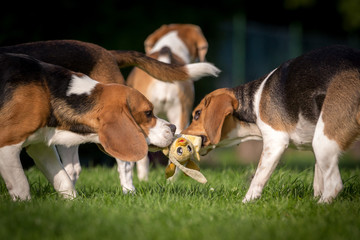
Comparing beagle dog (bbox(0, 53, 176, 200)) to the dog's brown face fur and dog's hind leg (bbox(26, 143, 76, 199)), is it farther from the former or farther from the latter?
the dog's brown face fur

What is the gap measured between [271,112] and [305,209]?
1.03m

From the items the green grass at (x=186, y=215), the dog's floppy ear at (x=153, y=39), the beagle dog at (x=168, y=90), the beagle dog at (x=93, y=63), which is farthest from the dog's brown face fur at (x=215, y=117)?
the dog's floppy ear at (x=153, y=39)

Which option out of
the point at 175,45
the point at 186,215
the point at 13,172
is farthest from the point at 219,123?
the point at 175,45

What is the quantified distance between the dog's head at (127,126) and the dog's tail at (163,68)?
3.42 ft

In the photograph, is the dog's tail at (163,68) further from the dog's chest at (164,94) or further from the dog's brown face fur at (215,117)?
the dog's chest at (164,94)

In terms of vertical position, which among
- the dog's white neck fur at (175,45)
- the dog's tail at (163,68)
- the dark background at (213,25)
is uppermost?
the dog's tail at (163,68)

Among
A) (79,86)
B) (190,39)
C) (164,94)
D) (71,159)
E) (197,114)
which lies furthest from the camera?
(190,39)

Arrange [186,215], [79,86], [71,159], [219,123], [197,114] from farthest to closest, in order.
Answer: [71,159]
[197,114]
[219,123]
[79,86]
[186,215]

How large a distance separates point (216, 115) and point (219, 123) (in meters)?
0.08

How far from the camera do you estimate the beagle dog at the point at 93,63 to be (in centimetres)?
534

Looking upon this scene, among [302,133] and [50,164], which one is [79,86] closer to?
[50,164]

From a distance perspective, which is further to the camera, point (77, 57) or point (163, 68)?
point (163, 68)

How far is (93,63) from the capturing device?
17.9ft

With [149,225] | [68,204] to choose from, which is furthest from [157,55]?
[149,225]
